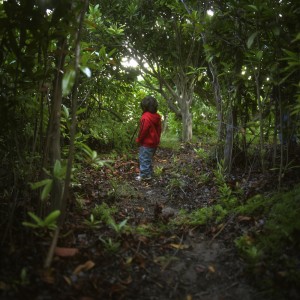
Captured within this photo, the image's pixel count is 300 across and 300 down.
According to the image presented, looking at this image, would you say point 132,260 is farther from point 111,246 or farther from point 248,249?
point 248,249

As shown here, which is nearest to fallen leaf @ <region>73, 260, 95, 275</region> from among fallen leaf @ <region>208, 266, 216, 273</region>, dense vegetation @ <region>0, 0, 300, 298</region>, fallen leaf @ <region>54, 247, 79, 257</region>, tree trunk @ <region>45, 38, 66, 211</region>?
fallen leaf @ <region>54, 247, 79, 257</region>

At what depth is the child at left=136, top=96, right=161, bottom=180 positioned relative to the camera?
222 inches

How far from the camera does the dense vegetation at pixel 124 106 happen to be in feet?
7.94

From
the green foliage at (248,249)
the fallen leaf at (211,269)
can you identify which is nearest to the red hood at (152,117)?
the green foliage at (248,249)

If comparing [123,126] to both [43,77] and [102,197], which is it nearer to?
[102,197]

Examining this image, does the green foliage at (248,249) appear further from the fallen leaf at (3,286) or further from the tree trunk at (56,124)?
the fallen leaf at (3,286)

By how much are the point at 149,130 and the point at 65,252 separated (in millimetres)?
3668

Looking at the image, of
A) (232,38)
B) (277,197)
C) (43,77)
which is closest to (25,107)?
(43,77)

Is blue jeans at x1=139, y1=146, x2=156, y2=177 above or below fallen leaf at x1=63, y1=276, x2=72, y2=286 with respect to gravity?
above

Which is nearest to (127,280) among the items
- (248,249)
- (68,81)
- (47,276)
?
(47,276)

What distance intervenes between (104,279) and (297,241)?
163 centimetres

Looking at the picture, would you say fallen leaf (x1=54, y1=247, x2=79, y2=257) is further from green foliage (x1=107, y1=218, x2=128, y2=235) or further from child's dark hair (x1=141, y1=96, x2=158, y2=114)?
child's dark hair (x1=141, y1=96, x2=158, y2=114)

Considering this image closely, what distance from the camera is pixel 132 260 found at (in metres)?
2.50

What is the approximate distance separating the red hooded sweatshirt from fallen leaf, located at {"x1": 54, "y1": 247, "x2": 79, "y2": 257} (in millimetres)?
3557
